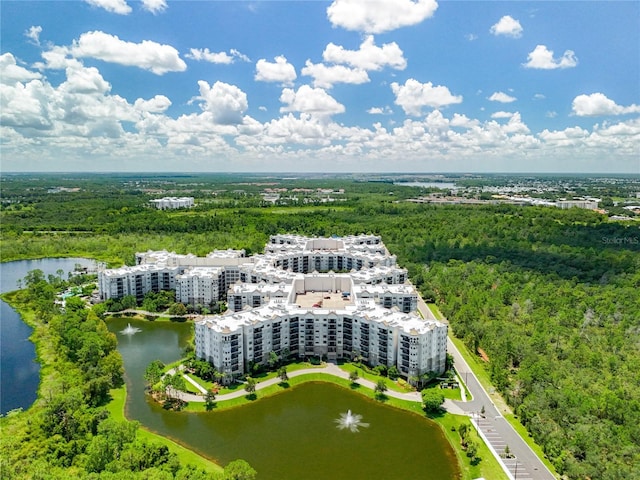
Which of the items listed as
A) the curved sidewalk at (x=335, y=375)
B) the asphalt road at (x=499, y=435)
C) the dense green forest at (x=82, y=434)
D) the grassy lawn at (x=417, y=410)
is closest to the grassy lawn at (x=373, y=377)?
the curved sidewalk at (x=335, y=375)

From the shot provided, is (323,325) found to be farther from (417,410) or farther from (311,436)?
(311,436)

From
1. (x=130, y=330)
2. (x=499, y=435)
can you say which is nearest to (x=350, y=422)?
(x=499, y=435)

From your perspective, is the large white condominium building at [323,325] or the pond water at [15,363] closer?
the pond water at [15,363]

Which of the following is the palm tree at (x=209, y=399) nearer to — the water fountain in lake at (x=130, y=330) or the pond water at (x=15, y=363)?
the pond water at (x=15, y=363)

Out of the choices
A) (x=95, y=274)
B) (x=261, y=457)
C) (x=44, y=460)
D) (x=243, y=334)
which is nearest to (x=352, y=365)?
(x=243, y=334)

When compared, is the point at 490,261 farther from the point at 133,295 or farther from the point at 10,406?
the point at 10,406

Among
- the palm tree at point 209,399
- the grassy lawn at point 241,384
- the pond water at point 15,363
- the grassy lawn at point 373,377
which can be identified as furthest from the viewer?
the grassy lawn at point 373,377

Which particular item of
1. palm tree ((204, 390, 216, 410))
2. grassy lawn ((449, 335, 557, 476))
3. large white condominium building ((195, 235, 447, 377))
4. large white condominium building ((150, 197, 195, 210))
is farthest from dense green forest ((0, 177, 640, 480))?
palm tree ((204, 390, 216, 410))
